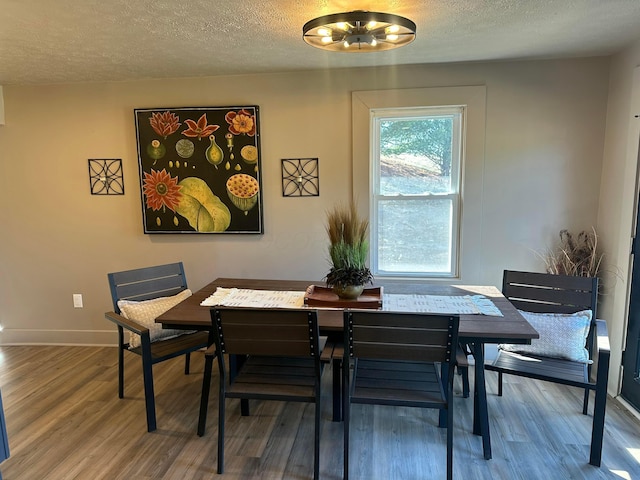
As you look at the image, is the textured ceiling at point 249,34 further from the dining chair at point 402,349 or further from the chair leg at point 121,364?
the chair leg at point 121,364

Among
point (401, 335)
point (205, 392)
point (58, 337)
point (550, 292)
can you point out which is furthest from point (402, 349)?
point (58, 337)

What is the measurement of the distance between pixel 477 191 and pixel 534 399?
1.45 meters

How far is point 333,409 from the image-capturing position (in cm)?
228

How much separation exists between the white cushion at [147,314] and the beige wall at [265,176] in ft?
Answer: 2.56

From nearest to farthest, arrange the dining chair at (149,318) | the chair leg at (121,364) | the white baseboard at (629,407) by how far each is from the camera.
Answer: the dining chair at (149,318) → the white baseboard at (629,407) → the chair leg at (121,364)

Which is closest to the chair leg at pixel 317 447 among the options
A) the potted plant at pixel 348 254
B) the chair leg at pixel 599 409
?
the potted plant at pixel 348 254

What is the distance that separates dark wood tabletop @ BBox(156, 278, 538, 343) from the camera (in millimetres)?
1781

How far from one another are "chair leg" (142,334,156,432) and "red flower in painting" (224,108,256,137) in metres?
1.67

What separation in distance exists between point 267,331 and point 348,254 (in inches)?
24.4

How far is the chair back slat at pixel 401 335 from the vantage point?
163 cm

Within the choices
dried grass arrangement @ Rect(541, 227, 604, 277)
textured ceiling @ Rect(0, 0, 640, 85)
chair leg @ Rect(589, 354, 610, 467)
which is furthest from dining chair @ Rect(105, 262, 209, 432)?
dried grass arrangement @ Rect(541, 227, 604, 277)

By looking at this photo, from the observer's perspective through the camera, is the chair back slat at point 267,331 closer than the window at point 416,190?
Yes

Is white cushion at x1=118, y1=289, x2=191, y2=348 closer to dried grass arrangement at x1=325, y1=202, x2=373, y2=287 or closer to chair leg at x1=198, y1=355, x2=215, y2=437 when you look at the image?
chair leg at x1=198, y1=355, x2=215, y2=437

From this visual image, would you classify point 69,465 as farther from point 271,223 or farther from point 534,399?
point 534,399
